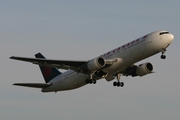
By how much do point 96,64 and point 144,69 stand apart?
8081mm

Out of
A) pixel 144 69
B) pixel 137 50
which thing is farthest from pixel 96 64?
pixel 144 69

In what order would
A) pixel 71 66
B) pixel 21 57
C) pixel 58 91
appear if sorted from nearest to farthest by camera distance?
1. pixel 21 57
2. pixel 71 66
3. pixel 58 91

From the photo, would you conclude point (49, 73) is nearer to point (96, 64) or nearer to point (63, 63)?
point (63, 63)

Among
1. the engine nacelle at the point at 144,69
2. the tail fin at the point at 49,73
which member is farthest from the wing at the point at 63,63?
the tail fin at the point at 49,73

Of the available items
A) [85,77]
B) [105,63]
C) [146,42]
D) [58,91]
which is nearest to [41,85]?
[58,91]

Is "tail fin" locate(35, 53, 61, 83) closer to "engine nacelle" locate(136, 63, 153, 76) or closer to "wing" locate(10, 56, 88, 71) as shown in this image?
"wing" locate(10, 56, 88, 71)

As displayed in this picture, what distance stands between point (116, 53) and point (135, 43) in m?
2.63

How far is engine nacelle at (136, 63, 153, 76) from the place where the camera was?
68.8 m

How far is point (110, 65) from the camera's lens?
63781mm

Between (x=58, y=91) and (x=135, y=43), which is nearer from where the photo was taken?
(x=135, y=43)

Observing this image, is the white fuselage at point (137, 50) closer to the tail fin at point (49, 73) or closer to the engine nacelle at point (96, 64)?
the engine nacelle at point (96, 64)

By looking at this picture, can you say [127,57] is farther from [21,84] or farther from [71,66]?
[21,84]

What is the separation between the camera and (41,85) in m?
71.7

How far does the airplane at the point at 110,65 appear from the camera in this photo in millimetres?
62156
